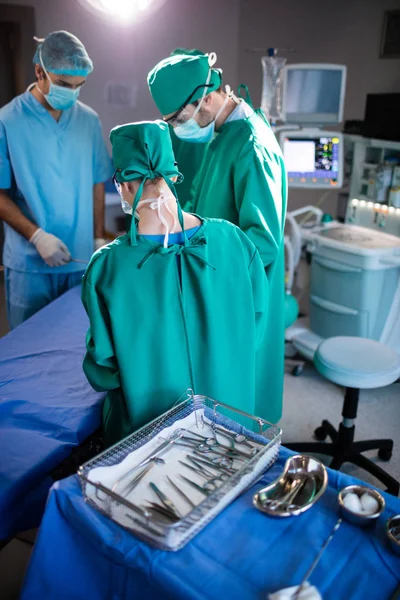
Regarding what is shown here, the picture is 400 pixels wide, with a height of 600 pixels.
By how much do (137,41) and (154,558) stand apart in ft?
14.0

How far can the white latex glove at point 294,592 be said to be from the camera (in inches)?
32.3

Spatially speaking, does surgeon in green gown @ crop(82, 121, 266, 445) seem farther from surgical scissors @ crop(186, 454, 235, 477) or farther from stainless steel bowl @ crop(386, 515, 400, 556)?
stainless steel bowl @ crop(386, 515, 400, 556)

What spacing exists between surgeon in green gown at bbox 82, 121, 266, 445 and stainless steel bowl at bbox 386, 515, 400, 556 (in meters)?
0.62

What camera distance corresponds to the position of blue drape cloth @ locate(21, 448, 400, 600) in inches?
34.3

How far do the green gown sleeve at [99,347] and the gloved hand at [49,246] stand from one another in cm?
93

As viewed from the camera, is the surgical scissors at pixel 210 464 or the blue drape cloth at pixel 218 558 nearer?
the blue drape cloth at pixel 218 558

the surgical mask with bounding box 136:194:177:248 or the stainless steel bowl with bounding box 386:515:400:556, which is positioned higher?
the surgical mask with bounding box 136:194:177:248

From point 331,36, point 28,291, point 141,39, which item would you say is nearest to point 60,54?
point 28,291

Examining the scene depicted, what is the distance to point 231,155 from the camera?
184cm

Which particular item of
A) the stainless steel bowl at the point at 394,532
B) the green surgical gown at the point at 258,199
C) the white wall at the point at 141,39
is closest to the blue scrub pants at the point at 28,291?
the green surgical gown at the point at 258,199

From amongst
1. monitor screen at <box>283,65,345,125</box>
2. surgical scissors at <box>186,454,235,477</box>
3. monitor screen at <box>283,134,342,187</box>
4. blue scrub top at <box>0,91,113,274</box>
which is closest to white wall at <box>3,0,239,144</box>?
monitor screen at <box>283,65,345,125</box>

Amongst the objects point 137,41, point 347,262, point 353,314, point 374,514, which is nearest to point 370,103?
point 347,262

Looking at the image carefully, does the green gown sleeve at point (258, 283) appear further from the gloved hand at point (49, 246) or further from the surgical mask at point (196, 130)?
the gloved hand at point (49, 246)

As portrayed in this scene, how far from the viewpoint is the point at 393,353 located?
2.16 meters
